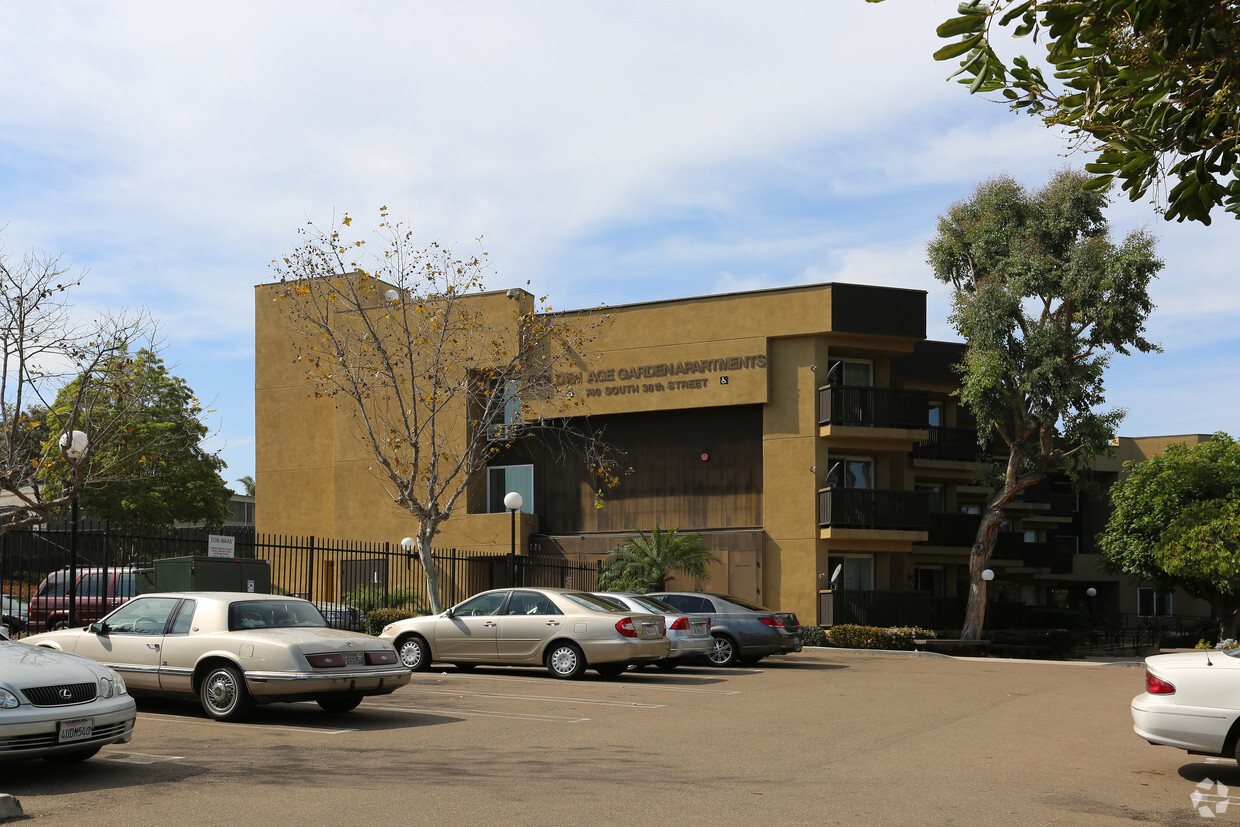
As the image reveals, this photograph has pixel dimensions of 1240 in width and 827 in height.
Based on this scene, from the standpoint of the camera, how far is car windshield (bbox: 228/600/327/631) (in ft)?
42.3

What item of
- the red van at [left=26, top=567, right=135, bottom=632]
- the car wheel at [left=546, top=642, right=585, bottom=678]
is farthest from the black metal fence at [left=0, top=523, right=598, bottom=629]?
Result: the car wheel at [left=546, top=642, right=585, bottom=678]

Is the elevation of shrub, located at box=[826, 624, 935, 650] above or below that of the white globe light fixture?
below

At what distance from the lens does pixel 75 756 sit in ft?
32.1

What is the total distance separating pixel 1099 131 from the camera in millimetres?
6938

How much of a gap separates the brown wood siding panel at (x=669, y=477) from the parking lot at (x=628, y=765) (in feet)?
58.6

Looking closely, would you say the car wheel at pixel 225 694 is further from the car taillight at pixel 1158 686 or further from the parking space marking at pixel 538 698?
the car taillight at pixel 1158 686

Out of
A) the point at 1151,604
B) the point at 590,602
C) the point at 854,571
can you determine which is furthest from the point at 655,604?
the point at 1151,604

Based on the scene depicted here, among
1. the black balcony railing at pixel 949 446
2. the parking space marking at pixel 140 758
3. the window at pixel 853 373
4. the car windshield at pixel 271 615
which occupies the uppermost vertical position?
the window at pixel 853 373

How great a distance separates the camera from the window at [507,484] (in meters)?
37.3

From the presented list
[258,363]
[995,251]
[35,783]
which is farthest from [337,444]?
[35,783]

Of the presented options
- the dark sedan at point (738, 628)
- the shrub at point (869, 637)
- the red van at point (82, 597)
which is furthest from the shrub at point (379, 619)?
the shrub at point (869, 637)

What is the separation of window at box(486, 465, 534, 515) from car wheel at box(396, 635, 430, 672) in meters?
17.4

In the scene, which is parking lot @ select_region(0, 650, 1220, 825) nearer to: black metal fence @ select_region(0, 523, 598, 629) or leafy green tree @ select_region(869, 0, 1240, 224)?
leafy green tree @ select_region(869, 0, 1240, 224)

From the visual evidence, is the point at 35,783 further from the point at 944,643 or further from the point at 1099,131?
the point at 944,643
